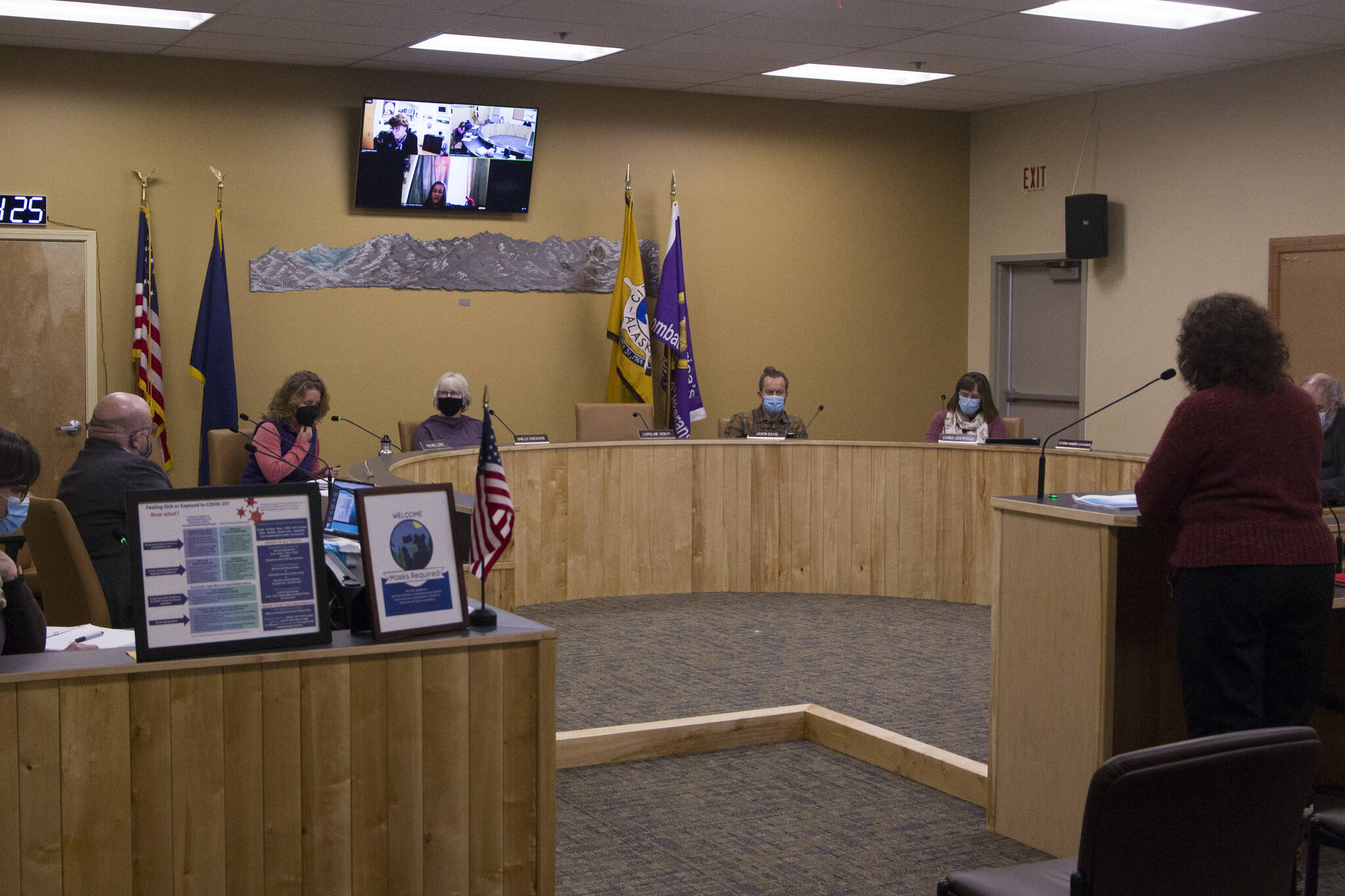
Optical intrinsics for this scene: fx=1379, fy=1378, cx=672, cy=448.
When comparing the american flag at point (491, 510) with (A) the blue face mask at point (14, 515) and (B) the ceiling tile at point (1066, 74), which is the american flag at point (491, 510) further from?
(B) the ceiling tile at point (1066, 74)

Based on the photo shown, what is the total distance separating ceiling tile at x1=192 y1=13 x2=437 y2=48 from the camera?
6.52 metres

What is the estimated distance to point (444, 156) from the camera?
7.90 meters

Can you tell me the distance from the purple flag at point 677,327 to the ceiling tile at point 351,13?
2214 mm

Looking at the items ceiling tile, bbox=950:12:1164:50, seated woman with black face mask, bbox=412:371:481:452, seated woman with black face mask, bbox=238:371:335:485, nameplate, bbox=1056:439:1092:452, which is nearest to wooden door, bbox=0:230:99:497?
seated woman with black face mask, bbox=238:371:335:485

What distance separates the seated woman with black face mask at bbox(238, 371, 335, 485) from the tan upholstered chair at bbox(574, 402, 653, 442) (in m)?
1.60

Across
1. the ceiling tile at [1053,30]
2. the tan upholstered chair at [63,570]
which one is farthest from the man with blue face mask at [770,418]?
the tan upholstered chair at [63,570]

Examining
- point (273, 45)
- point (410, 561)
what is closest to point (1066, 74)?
point (273, 45)

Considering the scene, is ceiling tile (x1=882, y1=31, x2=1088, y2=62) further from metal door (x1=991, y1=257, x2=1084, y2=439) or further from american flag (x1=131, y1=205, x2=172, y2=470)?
american flag (x1=131, y1=205, x2=172, y2=470)

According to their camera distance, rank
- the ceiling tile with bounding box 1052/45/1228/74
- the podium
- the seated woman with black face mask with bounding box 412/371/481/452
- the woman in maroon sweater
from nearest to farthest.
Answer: the woman in maroon sweater, the podium, the seated woman with black face mask with bounding box 412/371/481/452, the ceiling tile with bounding box 1052/45/1228/74

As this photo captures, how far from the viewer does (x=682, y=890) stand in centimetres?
327

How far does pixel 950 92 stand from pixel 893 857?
246 inches

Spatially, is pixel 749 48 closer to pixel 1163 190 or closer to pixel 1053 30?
→ pixel 1053 30

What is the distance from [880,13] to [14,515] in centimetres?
455

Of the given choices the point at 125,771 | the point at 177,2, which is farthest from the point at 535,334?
the point at 125,771
